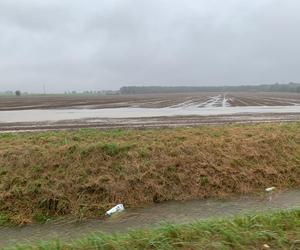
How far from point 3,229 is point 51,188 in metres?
1.60

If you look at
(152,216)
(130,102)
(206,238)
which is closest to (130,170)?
(152,216)

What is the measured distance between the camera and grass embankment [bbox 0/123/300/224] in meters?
8.48

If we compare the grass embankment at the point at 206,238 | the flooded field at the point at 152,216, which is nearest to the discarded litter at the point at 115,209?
the flooded field at the point at 152,216

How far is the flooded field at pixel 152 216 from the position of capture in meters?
7.07

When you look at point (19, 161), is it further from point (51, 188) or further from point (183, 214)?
point (183, 214)

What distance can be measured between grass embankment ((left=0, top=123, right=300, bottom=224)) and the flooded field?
432 mm

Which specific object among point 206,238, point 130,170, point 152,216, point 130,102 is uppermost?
point 130,102

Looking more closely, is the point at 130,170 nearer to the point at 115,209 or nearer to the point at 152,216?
the point at 115,209

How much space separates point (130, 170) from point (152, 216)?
1.92 m

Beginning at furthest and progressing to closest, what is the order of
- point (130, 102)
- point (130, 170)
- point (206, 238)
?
point (130, 102), point (130, 170), point (206, 238)

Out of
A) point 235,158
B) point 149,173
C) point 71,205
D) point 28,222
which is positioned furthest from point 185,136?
point 28,222

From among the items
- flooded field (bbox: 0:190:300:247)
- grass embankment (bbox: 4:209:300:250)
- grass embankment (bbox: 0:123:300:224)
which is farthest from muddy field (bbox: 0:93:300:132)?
grass embankment (bbox: 4:209:300:250)

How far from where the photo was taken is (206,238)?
4.56 metres

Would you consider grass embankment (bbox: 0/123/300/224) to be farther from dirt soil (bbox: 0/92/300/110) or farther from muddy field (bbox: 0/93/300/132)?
dirt soil (bbox: 0/92/300/110)
